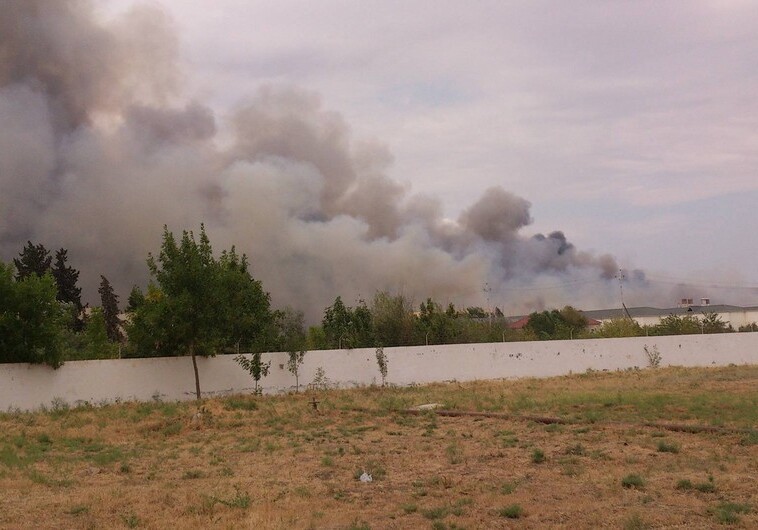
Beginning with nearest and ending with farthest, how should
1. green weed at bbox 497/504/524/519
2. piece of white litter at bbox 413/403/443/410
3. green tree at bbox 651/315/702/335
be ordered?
green weed at bbox 497/504/524/519, piece of white litter at bbox 413/403/443/410, green tree at bbox 651/315/702/335

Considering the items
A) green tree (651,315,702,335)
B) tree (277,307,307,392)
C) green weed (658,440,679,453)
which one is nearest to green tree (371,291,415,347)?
tree (277,307,307,392)

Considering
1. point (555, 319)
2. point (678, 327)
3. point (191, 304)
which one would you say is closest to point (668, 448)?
point (191, 304)

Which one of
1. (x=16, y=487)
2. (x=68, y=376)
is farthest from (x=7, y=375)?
(x=16, y=487)

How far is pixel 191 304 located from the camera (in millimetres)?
36188

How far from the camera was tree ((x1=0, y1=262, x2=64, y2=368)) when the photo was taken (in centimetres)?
3253

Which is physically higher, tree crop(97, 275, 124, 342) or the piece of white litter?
tree crop(97, 275, 124, 342)

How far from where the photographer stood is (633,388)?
34.7m

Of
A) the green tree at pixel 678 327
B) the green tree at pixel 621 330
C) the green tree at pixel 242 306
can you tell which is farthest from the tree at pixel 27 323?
the green tree at pixel 678 327

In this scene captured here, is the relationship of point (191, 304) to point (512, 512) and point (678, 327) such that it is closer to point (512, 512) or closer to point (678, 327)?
point (512, 512)

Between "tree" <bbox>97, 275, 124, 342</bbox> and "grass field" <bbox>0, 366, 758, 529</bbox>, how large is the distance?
37284 millimetres

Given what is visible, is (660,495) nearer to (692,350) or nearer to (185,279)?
(185,279)

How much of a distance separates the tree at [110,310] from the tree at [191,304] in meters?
30.1

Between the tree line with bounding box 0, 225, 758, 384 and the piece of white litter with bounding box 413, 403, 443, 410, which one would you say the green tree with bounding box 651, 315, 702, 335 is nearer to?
the tree line with bounding box 0, 225, 758, 384

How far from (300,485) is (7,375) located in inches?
846
